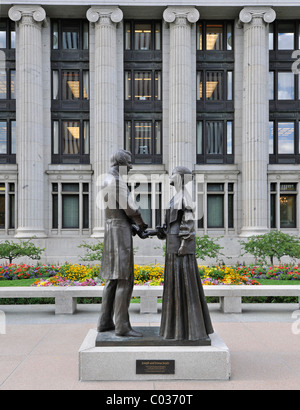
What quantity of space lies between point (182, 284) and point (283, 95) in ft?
77.8

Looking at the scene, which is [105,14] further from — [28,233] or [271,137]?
[28,233]

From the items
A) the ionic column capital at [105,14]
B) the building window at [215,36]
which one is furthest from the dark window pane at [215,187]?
the ionic column capital at [105,14]

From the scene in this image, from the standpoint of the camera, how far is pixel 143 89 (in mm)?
25688

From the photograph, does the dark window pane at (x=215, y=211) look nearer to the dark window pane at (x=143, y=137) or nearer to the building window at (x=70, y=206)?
the dark window pane at (x=143, y=137)

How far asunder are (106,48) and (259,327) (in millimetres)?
20326

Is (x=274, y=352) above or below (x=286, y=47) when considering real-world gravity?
below

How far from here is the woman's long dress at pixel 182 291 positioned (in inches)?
225

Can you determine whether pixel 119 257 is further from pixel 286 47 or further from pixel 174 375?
pixel 286 47

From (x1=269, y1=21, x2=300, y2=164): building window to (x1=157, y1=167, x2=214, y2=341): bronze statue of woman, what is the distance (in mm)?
21450

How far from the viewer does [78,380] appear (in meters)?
5.57

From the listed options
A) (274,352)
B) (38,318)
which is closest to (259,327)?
(274,352)

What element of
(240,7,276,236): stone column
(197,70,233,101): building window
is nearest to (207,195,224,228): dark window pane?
(240,7,276,236): stone column

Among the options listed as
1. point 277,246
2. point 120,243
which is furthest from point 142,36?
point 120,243

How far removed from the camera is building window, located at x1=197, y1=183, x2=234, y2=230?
25297 millimetres
